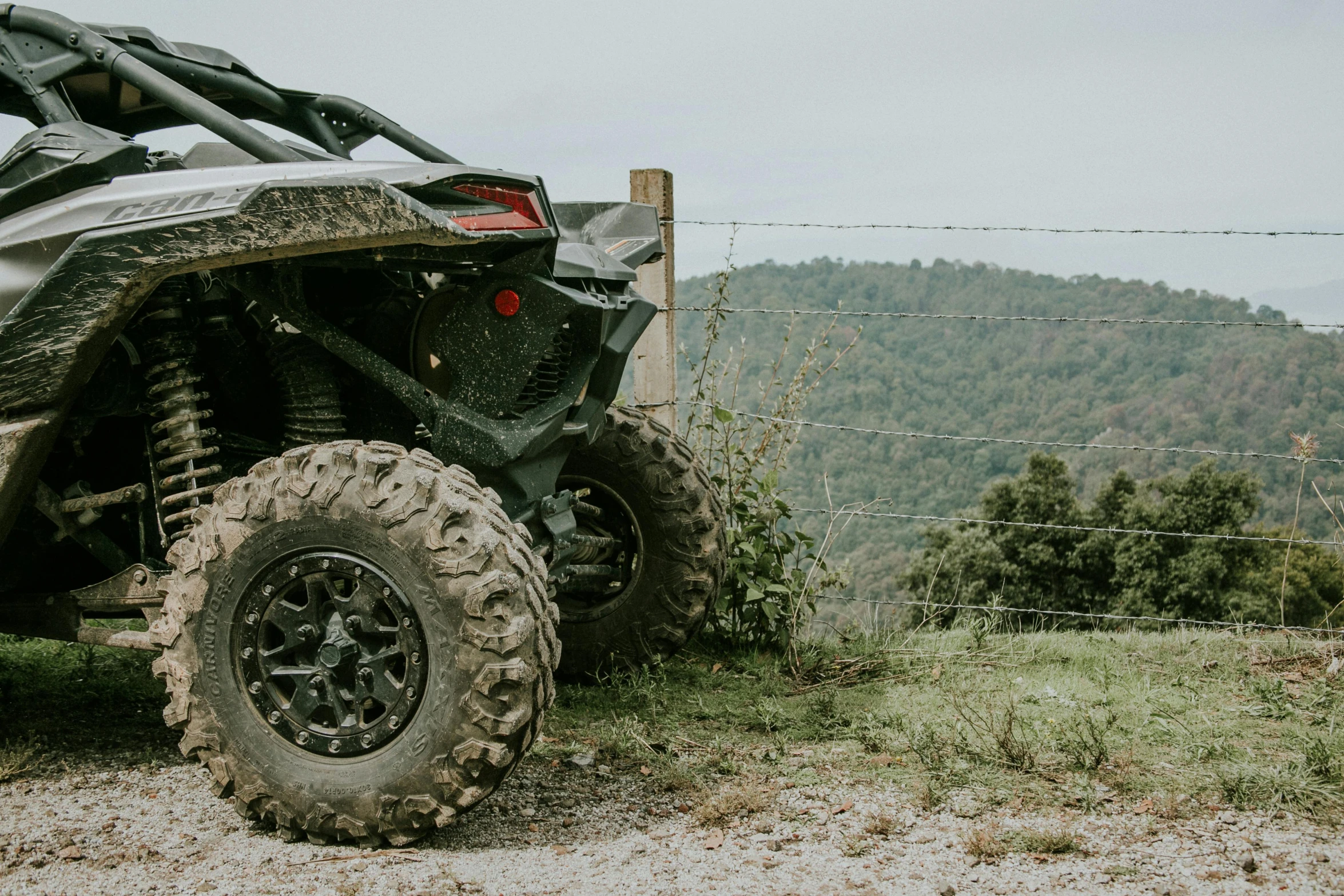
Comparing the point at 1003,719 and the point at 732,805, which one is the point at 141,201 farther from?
the point at 1003,719

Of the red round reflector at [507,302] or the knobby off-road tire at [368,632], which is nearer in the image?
the knobby off-road tire at [368,632]

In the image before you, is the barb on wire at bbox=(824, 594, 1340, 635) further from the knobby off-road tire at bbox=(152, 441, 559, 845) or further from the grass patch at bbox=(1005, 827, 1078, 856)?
the knobby off-road tire at bbox=(152, 441, 559, 845)

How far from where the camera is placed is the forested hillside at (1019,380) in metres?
28.8

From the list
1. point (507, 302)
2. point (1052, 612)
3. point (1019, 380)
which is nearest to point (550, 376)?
point (507, 302)

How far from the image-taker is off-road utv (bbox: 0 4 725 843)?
2.58 m

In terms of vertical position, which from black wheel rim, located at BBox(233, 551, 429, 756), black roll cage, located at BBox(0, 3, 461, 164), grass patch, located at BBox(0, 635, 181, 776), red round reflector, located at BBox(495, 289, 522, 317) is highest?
black roll cage, located at BBox(0, 3, 461, 164)

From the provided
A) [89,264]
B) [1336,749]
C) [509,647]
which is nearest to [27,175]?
[89,264]

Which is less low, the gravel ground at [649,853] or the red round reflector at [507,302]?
the red round reflector at [507,302]

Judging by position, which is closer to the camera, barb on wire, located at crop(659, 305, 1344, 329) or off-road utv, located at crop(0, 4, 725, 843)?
off-road utv, located at crop(0, 4, 725, 843)

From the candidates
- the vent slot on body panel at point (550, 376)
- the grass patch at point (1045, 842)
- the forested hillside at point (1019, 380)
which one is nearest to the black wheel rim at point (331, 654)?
the vent slot on body panel at point (550, 376)

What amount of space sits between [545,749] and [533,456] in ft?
2.99

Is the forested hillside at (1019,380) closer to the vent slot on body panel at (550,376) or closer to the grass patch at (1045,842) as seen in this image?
the vent slot on body panel at (550,376)

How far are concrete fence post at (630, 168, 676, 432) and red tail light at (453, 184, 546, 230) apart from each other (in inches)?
90.4


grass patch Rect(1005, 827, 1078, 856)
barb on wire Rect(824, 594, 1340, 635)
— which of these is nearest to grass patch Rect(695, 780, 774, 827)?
grass patch Rect(1005, 827, 1078, 856)
